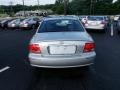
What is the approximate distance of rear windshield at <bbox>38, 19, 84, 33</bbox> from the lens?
827cm

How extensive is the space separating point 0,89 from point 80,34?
2.60 metres

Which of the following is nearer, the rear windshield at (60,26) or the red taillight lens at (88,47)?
the red taillight lens at (88,47)

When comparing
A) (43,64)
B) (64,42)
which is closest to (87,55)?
(64,42)

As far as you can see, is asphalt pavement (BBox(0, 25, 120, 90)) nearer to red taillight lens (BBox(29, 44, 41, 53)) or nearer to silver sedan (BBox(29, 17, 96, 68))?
silver sedan (BBox(29, 17, 96, 68))

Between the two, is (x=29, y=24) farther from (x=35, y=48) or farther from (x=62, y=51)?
(x=62, y=51)

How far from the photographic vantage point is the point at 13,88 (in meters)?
6.41

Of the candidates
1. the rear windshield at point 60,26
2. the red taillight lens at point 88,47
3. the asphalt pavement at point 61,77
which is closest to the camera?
the asphalt pavement at point 61,77

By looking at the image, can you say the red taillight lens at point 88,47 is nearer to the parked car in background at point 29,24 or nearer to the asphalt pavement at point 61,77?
the asphalt pavement at point 61,77

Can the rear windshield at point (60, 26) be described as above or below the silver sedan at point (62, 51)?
above

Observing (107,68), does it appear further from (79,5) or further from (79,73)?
(79,5)

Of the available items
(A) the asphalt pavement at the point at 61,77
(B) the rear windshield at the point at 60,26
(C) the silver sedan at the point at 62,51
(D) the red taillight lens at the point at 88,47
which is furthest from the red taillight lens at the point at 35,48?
(D) the red taillight lens at the point at 88,47

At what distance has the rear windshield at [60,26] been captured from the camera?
326 inches

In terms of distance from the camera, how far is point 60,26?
842 centimetres

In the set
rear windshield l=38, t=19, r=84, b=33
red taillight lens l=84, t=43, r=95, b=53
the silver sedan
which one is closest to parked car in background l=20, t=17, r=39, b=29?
rear windshield l=38, t=19, r=84, b=33
